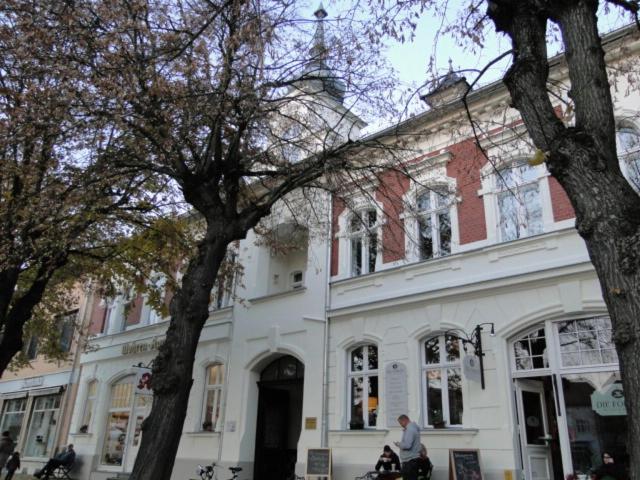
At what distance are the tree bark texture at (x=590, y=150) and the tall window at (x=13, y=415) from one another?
25.4 m

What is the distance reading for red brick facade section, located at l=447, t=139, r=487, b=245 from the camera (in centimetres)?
1216

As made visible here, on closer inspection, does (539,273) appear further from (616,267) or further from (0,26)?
(0,26)

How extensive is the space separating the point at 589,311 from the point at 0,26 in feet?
36.7

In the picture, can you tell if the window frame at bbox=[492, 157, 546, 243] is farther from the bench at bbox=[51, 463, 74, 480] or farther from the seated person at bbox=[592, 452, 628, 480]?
the bench at bbox=[51, 463, 74, 480]

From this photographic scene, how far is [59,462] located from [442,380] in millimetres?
13601

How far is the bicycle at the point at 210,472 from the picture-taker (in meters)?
13.3

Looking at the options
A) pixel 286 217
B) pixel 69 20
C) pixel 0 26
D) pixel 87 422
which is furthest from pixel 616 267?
pixel 87 422

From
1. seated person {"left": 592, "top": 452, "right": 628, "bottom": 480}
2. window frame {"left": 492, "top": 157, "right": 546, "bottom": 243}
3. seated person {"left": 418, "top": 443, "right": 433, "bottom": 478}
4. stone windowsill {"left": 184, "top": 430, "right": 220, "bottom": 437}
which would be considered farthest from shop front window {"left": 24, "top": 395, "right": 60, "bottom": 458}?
→ seated person {"left": 592, "top": 452, "right": 628, "bottom": 480}

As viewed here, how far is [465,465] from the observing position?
33.5 ft

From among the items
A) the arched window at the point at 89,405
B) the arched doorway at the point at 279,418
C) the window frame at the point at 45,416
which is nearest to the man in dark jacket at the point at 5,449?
the arched window at the point at 89,405

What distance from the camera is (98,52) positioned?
354 inches

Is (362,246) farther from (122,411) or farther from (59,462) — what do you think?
(59,462)

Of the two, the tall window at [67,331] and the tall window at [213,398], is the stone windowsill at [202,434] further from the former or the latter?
the tall window at [67,331]

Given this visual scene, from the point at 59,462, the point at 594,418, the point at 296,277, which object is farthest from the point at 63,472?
the point at 594,418
